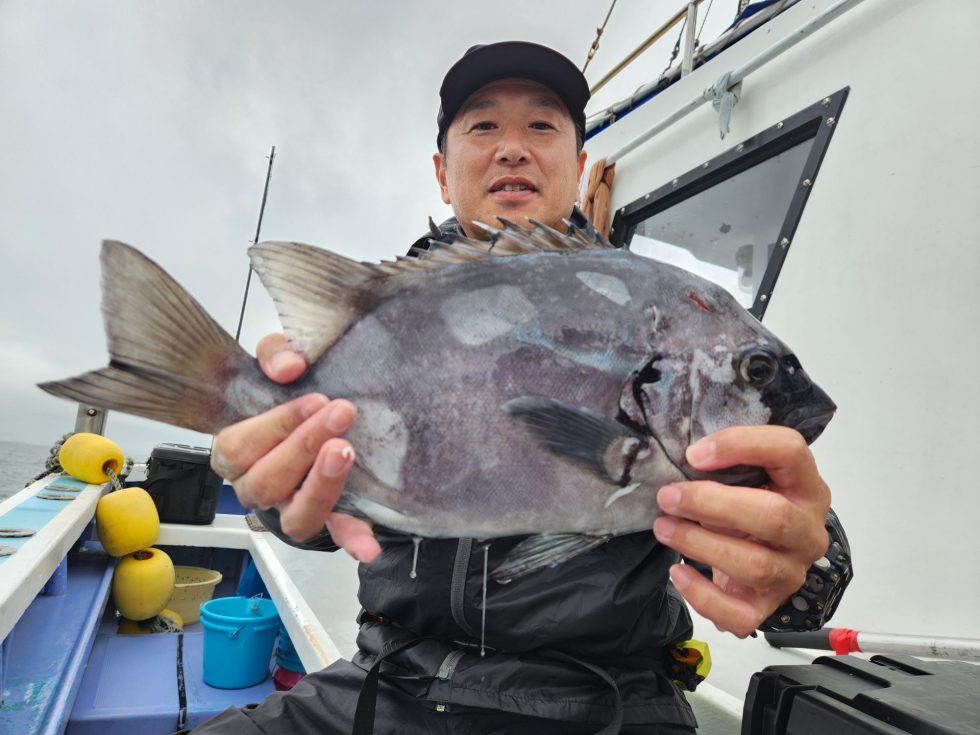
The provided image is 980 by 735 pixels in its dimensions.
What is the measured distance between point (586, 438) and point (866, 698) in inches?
35.2

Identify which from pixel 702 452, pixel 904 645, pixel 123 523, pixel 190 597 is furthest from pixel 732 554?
pixel 190 597

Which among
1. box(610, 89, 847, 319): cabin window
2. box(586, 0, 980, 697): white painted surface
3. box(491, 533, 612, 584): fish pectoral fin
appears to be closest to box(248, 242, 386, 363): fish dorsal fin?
box(491, 533, 612, 584): fish pectoral fin

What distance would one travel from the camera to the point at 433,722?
1.77 meters

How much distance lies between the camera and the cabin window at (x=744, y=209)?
328 cm

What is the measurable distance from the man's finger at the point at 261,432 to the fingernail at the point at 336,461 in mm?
120

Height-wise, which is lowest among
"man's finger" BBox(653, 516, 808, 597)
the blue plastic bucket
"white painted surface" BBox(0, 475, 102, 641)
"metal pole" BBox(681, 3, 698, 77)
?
the blue plastic bucket

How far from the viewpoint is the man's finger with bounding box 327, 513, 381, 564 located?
1.19 meters

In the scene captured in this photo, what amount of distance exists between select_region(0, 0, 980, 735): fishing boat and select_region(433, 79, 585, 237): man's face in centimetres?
152

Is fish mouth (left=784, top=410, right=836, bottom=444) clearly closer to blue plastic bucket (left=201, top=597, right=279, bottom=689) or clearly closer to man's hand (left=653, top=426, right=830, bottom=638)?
man's hand (left=653, top=426, right=830, bottom=638)

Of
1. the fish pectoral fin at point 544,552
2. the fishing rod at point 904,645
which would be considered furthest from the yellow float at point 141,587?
the fishing rod at point 904,645

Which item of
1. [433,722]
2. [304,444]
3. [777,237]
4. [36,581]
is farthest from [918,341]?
[36,581]

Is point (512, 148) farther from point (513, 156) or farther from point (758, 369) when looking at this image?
point (758, 369)

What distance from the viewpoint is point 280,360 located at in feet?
4.11

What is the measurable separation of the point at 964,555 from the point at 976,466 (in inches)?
13.6
